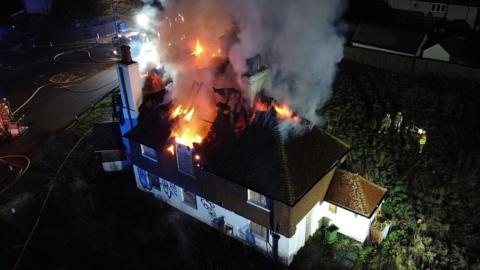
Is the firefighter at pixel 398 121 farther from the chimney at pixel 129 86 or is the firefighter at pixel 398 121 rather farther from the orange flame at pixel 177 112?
the chimney at pixel 129 86

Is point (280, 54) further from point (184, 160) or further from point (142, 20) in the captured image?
point (142, 20)

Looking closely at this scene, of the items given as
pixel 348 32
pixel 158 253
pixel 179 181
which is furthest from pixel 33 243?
pixel 348 32

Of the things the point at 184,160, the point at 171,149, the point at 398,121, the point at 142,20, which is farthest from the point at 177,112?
the point at 142,20

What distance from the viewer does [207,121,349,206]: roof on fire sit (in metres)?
19.4

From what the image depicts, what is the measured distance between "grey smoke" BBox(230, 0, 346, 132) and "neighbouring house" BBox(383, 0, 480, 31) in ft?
43.9

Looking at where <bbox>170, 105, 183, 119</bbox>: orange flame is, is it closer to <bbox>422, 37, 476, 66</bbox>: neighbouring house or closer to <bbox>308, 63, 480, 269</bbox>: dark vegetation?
<bbox>308, 63, 480, 269</bbox>: dark vegetation

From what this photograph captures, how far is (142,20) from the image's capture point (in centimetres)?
5872

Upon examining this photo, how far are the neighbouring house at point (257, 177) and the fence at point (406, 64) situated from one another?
10.7 metres

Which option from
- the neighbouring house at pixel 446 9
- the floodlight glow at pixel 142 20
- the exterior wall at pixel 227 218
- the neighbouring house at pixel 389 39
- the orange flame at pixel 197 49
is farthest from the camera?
the floodlight glow at pixel 142 20

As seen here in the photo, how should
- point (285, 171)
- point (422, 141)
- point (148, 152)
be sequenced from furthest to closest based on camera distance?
point (148, 152), point (422, 141), point (285, 171)

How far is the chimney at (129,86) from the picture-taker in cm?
2423

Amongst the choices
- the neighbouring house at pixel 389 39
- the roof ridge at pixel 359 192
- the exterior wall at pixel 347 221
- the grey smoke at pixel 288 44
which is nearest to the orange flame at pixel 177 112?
the grey smoke at pixel 288 44

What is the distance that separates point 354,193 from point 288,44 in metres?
11.5

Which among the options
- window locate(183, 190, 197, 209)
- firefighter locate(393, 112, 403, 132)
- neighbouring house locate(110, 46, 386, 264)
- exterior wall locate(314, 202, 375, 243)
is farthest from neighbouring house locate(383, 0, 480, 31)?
window locate(183, 190, 197, 209)
